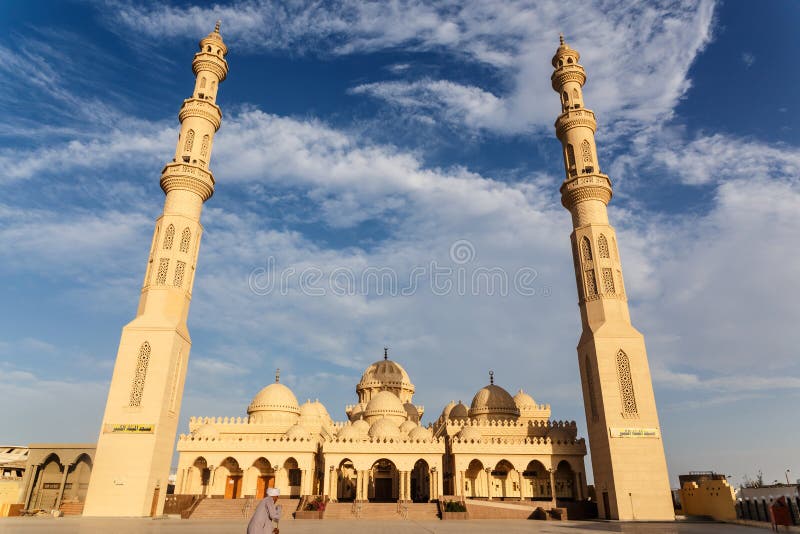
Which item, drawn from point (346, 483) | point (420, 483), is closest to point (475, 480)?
point (420, 483)

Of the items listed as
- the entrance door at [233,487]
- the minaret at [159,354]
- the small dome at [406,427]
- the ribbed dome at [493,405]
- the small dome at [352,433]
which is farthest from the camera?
the ribbed dome at [493,405]

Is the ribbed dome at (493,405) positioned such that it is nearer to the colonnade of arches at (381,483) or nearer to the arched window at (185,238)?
the colonnade of arches at (381,483)

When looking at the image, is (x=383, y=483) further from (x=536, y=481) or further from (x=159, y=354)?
(x=159, y=354)

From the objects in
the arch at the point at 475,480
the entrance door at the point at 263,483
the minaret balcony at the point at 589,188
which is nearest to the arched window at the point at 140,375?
the entrance door at the point at 263,483

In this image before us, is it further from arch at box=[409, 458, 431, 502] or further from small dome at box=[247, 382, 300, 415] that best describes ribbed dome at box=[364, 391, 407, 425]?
small dome at box=[247, 382, 300, 415]

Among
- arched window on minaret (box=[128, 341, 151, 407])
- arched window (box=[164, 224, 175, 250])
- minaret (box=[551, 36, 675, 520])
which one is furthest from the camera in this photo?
arched window (box=[164, 224, 175, 250])

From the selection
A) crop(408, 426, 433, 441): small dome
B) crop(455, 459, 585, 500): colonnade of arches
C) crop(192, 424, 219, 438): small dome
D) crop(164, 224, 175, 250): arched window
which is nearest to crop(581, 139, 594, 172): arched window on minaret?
crop(455, 459, 585, 500): colonnade of arches

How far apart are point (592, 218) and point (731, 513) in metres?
17.2

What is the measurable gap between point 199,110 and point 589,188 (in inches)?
1012

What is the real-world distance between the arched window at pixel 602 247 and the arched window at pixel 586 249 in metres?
0.53

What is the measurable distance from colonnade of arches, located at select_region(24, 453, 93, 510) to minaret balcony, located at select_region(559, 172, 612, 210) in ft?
117

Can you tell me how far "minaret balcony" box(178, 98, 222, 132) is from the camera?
34875 millimetres

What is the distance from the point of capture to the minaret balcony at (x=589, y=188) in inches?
1325

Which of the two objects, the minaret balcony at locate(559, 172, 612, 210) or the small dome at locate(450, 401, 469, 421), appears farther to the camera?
the small dome at locate(450, 401, 469, 421)
